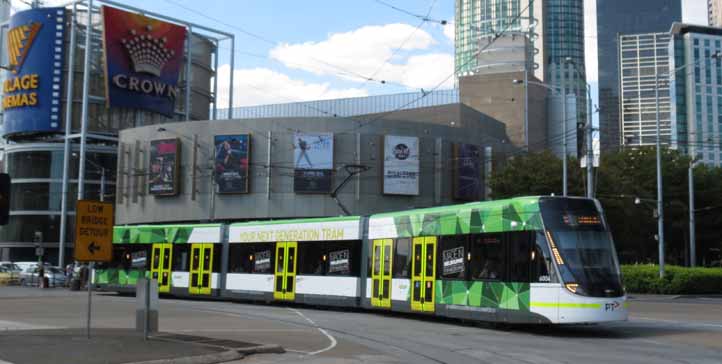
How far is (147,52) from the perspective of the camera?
70250mm

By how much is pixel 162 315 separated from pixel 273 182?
36.2 meters

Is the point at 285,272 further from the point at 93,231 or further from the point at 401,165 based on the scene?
the point at 401,165

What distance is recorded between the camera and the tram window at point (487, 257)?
68.2 ft

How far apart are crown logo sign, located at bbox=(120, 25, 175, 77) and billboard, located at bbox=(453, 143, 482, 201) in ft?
89.9

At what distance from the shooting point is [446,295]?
2266cm

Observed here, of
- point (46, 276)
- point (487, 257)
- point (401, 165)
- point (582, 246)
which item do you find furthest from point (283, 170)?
point (582, 246)

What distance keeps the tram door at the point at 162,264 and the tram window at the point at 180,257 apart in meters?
0.24

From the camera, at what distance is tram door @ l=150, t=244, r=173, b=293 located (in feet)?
115

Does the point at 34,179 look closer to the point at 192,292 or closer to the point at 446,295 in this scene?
the point at 192,292

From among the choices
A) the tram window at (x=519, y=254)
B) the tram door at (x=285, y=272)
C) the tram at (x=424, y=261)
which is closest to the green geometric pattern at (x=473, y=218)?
the tram at (x=424, y=261)

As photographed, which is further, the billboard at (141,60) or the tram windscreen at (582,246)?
the billboard at (141,60)

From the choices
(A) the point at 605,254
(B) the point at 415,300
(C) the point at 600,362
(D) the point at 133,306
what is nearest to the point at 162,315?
(D) the point at 133,306

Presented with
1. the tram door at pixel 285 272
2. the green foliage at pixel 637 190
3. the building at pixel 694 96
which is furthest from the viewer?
the building at pixel 694 96

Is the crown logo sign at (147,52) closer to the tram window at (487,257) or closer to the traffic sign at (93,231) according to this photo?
the tram window at (487,257)
